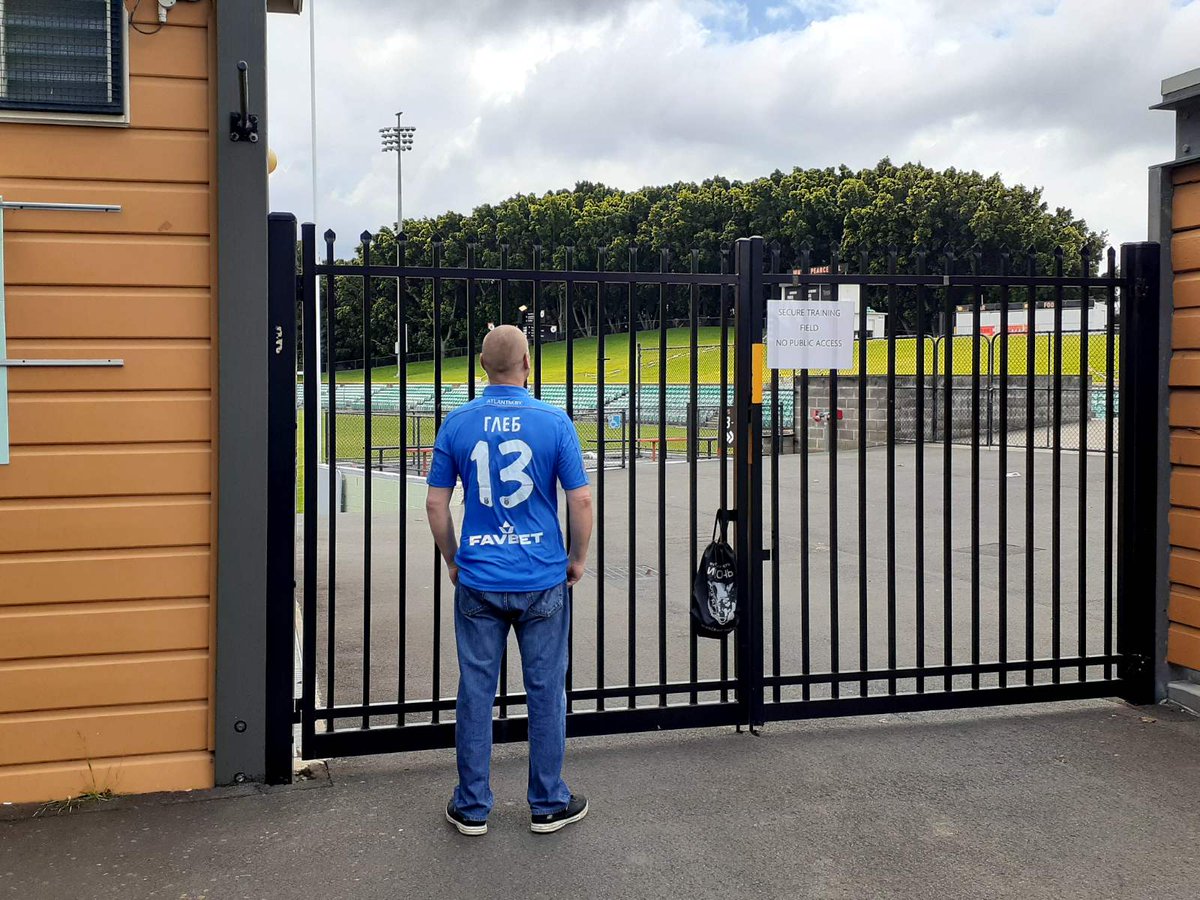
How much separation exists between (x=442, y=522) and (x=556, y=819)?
1.14 metres

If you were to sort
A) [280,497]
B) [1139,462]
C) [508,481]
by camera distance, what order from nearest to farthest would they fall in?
[508,481] < [280,497] < [1139,462]

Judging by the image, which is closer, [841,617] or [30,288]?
[30,288]

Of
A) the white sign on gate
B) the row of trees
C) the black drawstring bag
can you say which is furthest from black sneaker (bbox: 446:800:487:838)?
the row of trees

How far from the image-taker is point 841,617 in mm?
8500

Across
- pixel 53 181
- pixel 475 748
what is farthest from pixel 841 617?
pixel 53 181

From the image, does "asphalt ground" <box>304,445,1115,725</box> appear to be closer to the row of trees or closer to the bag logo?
the bag logo

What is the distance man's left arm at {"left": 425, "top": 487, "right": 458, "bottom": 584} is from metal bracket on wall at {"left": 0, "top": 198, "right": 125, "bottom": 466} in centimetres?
134

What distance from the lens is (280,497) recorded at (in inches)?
173

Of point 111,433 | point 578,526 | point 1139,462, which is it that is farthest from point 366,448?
point 1139,462

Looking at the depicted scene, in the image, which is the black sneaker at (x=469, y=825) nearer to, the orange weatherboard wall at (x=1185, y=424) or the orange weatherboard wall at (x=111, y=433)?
the orange weatherboard wall at (x=111, y=433)

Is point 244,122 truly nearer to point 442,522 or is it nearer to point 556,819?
point 442,522

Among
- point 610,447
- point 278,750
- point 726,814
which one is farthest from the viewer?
point 610,447

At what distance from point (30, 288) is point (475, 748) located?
2.36 meters

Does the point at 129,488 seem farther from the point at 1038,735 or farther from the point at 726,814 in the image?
the point at 1038,735
